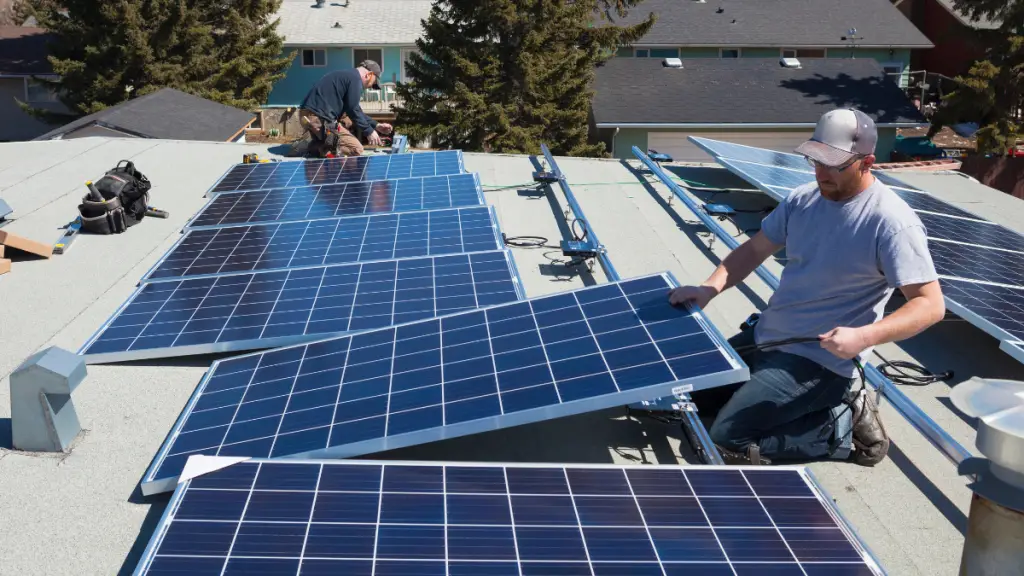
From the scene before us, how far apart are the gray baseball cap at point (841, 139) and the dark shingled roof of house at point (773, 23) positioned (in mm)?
48513

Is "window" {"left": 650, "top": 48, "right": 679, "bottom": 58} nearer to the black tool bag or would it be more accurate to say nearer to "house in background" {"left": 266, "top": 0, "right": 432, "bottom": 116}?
"house in background" {"left": 266, "top": 0, "right": 432, "bottom": 116}

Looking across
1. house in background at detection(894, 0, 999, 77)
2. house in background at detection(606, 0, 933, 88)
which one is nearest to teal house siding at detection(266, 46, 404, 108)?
house in background at detection(606, 0, 933, 88)

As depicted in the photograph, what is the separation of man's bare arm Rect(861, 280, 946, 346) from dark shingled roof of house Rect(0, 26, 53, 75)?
53.3m

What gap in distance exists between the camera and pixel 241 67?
4572 cm

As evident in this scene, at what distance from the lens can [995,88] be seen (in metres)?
44.3

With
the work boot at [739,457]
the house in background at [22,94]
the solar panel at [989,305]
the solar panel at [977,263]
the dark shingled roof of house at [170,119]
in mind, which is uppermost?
the solar panel at [989,305]

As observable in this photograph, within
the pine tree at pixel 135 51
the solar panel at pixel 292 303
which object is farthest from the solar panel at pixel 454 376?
the pine tree at pixel 135 51

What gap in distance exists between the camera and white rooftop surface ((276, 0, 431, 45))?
53969mm

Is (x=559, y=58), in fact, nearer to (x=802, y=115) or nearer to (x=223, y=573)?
(x=802, y=115)

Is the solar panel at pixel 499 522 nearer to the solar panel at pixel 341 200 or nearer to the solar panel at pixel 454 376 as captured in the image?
the solar panel at pixel 454 376

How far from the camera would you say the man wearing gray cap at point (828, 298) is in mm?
6086

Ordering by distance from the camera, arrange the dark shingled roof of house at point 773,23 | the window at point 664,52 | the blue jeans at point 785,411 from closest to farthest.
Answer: the blue jeans at point 785,411 < the window at point 664,52 < the dark shingled roof of house at point 773,23

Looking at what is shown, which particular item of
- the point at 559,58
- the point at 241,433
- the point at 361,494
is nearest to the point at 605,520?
the point at 361,494

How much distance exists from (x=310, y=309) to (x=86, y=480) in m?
2.46
